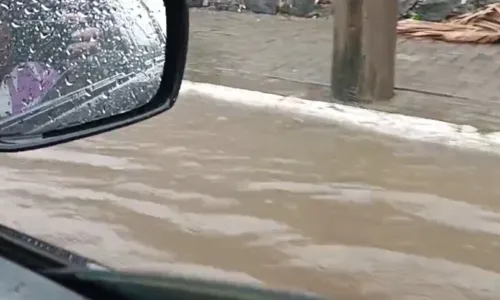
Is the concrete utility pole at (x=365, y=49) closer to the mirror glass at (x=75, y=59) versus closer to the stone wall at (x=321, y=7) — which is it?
the stone wall at (x=321, y=7)

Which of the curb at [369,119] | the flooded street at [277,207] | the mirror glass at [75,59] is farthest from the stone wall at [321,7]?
the mirror glass at [75,59]

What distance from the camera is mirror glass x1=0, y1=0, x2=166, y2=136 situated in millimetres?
1307

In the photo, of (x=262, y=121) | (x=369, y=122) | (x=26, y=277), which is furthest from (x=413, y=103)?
(x=26, y=277)

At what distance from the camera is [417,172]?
3.58m

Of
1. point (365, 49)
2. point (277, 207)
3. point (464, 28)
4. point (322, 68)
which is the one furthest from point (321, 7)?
point (277, 207)

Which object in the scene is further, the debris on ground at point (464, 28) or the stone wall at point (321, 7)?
the stone wall at point (321, 7)

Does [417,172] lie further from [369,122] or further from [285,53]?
[285,53]

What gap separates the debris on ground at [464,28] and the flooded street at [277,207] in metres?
3.08

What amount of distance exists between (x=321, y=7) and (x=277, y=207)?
5.95 m

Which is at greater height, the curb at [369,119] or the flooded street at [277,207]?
the flooded street at [277,207]

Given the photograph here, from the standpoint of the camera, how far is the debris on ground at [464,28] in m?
6.90

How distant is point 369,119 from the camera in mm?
4477

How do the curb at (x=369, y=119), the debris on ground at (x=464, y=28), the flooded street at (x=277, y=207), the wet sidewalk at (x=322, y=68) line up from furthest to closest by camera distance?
the debris on ground at (x=464, y=28) → the wet sidewalk at (x=322, y=68) → the curb at (x=369, y=119) → the flooded street at (x=277, y=207)

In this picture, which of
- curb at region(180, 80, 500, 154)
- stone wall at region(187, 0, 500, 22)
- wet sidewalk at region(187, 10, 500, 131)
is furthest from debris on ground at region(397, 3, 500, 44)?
curb at region(180, 80, 500, 154)
